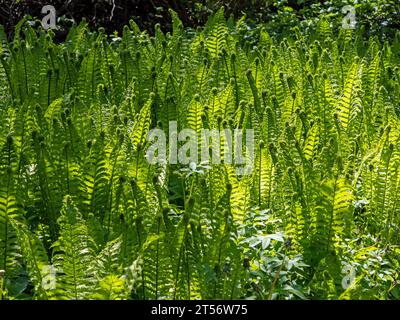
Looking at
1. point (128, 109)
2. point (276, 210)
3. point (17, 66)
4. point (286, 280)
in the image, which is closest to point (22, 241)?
point (286, 280)

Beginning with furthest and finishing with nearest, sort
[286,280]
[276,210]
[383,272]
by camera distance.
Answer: [276,210]
[383,272]
[286,280]

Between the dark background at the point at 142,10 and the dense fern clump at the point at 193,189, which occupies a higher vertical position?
the dark background at the point at 142,10

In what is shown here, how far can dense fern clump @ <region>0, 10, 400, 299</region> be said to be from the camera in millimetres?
1939

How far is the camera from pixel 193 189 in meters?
2.35

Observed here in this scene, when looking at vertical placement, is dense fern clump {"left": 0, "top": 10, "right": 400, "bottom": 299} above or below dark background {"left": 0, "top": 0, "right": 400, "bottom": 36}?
below

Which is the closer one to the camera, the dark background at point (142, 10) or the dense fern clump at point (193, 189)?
the dense fern clump at point (193, 189)

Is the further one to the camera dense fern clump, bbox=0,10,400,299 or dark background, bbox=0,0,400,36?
dark background, bbox=0,0,400,36

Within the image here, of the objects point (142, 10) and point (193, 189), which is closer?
point (193, 189)

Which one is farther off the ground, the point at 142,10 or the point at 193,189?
the point at 142,10

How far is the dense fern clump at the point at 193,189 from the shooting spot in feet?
6.36

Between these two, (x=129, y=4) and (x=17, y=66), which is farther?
(x=129, y=4)

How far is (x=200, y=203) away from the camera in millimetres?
2186
